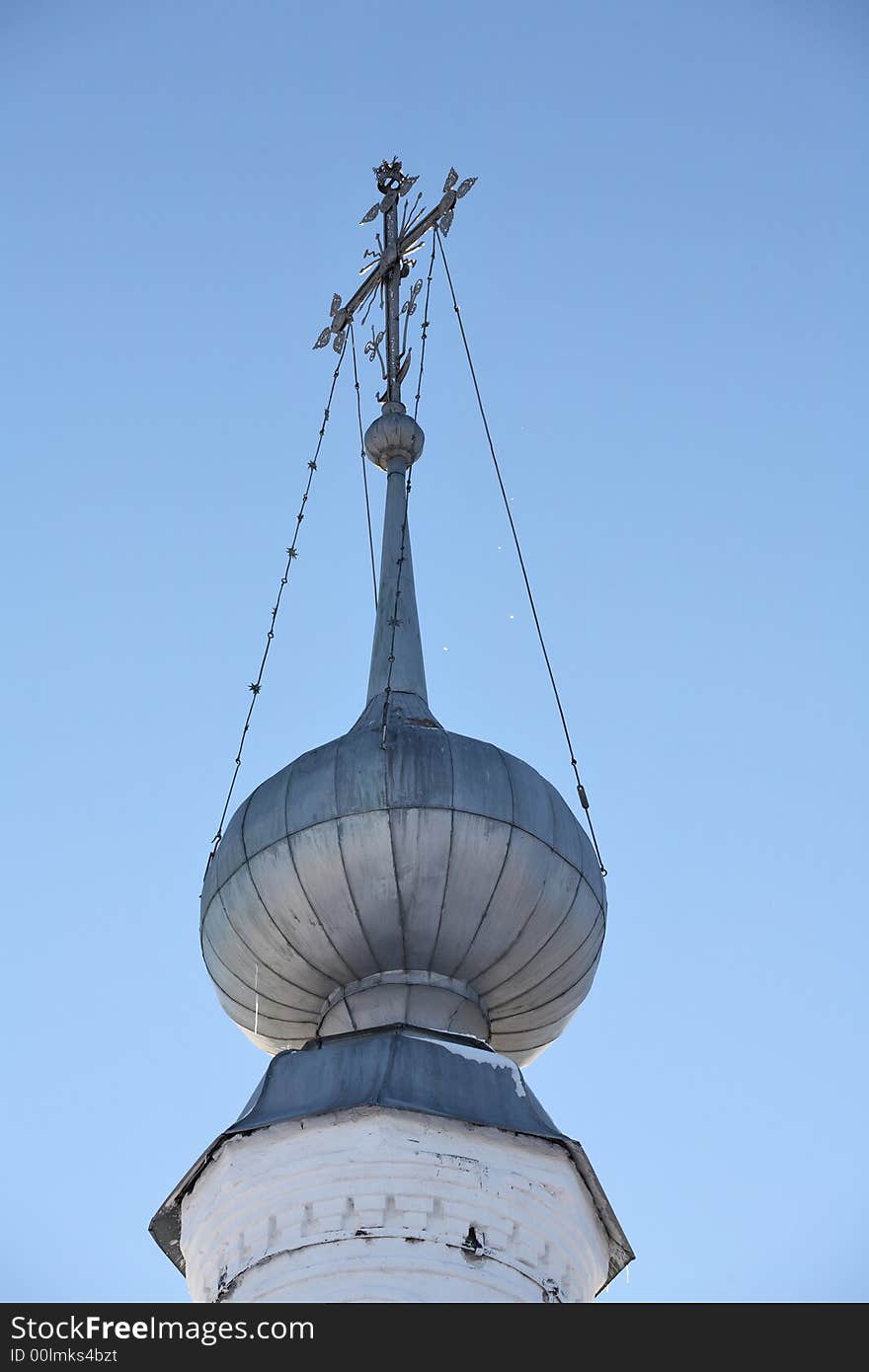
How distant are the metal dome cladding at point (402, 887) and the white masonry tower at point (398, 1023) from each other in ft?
0.05

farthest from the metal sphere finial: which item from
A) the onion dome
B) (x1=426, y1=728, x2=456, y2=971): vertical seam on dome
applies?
(x1=426, y1=728, x2=456, y2=971): vertical seam on dome

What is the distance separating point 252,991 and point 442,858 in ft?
6.09

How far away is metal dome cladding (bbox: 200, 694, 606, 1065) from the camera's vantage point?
1348 centimetres

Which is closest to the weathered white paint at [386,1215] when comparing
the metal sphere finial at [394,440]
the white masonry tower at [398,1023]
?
the white masonry tower at [398,1023]

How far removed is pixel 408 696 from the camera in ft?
50.1

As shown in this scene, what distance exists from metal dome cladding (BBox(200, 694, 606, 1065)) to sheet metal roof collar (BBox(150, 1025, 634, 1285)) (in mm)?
552

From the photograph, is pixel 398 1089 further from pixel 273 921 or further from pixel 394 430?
pixel 394 430

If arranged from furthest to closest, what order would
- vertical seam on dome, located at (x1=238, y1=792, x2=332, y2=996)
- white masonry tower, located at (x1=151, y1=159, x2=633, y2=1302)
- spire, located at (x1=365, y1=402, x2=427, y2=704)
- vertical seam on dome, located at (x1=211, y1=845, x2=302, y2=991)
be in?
1. spire, located at (x1=365, y1=402, x2=427, y2=704)
2. vertical seam on dome, located at (x1=211, y1=845, x2=302, y2=991)
3. vertical seam on dome, located at (x1=238, y1=792, x2=332, y2=996)
4. white masonry tower, located at (x1=151, y1=159, x2=633, y2=1302)

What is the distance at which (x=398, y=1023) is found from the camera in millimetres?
13352

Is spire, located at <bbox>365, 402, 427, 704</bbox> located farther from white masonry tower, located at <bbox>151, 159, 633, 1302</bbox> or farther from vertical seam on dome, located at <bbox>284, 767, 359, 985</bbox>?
vertical seam on dome, located at <bbox>284, 767, 359, 985</bbox>

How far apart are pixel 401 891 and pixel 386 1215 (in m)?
2.19

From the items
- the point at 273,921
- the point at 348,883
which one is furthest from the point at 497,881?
the point at 273,921
